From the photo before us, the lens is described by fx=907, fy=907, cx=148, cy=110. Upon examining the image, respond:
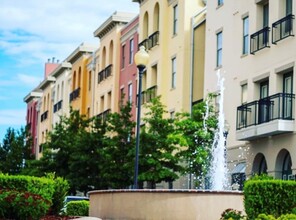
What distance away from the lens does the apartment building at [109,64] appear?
61719mm

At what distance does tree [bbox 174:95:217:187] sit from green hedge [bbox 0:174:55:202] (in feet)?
48.0

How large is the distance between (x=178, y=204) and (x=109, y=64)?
136ft

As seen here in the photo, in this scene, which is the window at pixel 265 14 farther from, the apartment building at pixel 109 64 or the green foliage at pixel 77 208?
the apartment building at pixel 109 64

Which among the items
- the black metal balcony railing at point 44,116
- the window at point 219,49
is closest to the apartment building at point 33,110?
the black metal balcony railing at point 44,116

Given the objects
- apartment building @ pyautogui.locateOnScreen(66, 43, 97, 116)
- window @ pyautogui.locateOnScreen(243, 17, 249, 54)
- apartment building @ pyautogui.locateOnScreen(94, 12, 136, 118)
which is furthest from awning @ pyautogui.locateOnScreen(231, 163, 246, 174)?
apartment building @ pyautogui.locateOnScreen(66, 43, 97, 116)

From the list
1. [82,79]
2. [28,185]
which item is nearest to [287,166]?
[28,185]

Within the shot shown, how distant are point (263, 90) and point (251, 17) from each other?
3.31 meters

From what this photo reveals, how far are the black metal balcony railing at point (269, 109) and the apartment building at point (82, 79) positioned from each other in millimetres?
33833

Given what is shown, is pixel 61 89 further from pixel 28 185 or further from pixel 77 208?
pixel 28 185

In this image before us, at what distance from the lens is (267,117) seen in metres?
35.0

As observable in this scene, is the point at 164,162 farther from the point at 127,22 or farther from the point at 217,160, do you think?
the point at 127,22

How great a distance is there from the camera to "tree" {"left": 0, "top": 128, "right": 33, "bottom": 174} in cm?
7344

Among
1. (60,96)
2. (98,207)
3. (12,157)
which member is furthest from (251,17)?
(60,96)

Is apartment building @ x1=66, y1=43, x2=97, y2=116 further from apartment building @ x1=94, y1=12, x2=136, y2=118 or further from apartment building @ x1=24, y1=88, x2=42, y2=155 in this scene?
apartment building @ x1=24, y1=88, x2=42, y2=155
